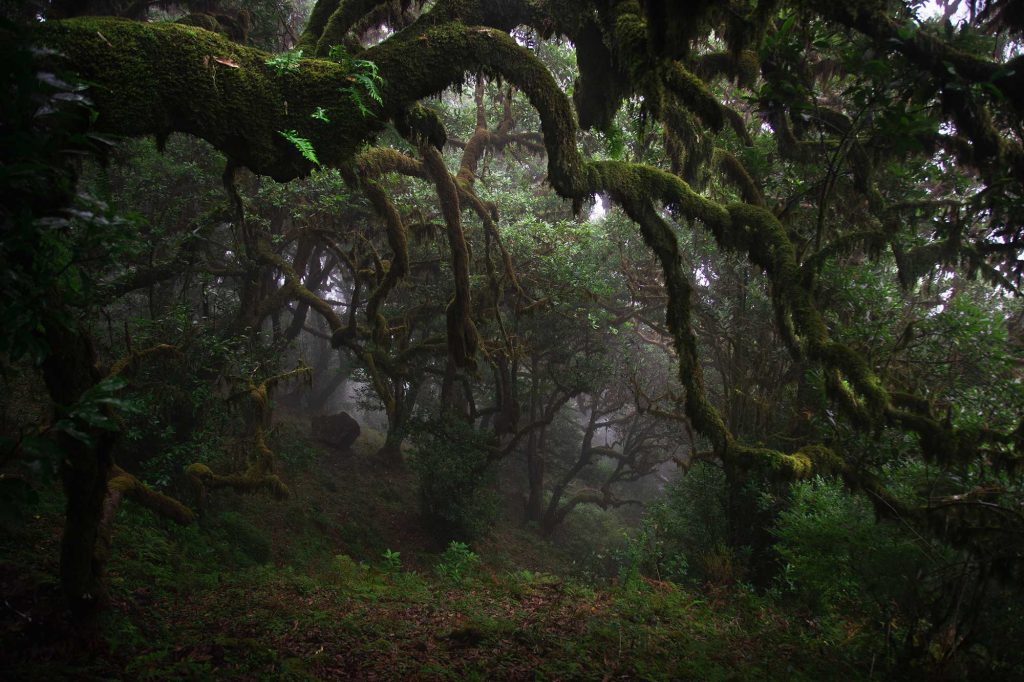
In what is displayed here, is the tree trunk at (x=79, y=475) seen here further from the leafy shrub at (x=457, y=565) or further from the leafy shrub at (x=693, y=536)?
the leafy shrub at (x=693, y=536)

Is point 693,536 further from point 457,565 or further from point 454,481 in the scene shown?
point 454,481

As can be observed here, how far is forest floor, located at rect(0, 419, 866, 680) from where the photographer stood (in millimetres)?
4355

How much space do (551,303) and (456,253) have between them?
234 inches

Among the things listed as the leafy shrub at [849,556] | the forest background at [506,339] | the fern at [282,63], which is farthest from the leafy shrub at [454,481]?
the fern at [282,63]

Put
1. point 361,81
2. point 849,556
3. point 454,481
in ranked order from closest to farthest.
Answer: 1. point 361,81
2. point 849,556
3. point 454,481

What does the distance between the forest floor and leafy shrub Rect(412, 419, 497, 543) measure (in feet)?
13.1

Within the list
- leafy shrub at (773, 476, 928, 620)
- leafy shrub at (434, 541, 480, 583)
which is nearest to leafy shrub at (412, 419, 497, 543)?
leafy shrub at (434, 541, 480, 583)

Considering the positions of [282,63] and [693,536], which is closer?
[282,63]

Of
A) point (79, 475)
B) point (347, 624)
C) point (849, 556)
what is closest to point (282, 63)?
point (79, 475)

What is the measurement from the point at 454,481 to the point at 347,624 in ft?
25.0

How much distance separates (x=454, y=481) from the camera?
13.4 metres

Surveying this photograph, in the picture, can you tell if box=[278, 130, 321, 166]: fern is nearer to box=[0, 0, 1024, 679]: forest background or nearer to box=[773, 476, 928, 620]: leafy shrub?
box=[0, 0, 1024, 679]: forest background

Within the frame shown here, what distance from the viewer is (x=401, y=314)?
1448cm

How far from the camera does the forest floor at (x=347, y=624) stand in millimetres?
4355
